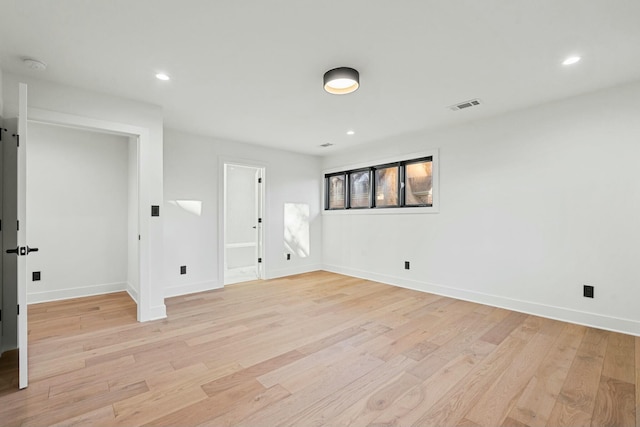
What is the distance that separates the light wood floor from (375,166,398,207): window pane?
2003 millimetres

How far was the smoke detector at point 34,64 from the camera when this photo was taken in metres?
2.29

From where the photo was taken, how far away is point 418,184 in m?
4.52

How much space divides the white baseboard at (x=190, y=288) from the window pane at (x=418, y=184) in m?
3.33

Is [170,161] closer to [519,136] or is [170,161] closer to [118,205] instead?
[118,205]

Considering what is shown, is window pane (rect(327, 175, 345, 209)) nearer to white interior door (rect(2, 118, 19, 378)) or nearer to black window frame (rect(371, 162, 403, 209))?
black window frame (rect(371, 162, 403, 209))

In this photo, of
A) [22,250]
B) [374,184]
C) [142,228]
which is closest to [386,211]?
[374,184]

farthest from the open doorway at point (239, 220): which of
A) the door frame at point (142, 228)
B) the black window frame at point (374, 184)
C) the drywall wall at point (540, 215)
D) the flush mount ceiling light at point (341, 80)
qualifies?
the flush mount ceiling light at point (341, 80)

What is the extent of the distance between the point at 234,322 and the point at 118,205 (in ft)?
9.17

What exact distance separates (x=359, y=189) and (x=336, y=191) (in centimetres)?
62

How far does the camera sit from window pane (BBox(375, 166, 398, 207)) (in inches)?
191

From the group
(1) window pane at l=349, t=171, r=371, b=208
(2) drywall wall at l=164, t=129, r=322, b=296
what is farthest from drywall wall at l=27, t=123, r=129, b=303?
(1) window pane at l=349, t=171, r=371, b=208

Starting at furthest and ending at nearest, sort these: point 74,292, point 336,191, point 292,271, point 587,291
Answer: point 336,191
point 292,271
point 74,292
point 587,291

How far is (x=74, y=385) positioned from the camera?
194cm

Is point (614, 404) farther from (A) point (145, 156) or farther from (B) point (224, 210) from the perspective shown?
(B) point (224, 210)
